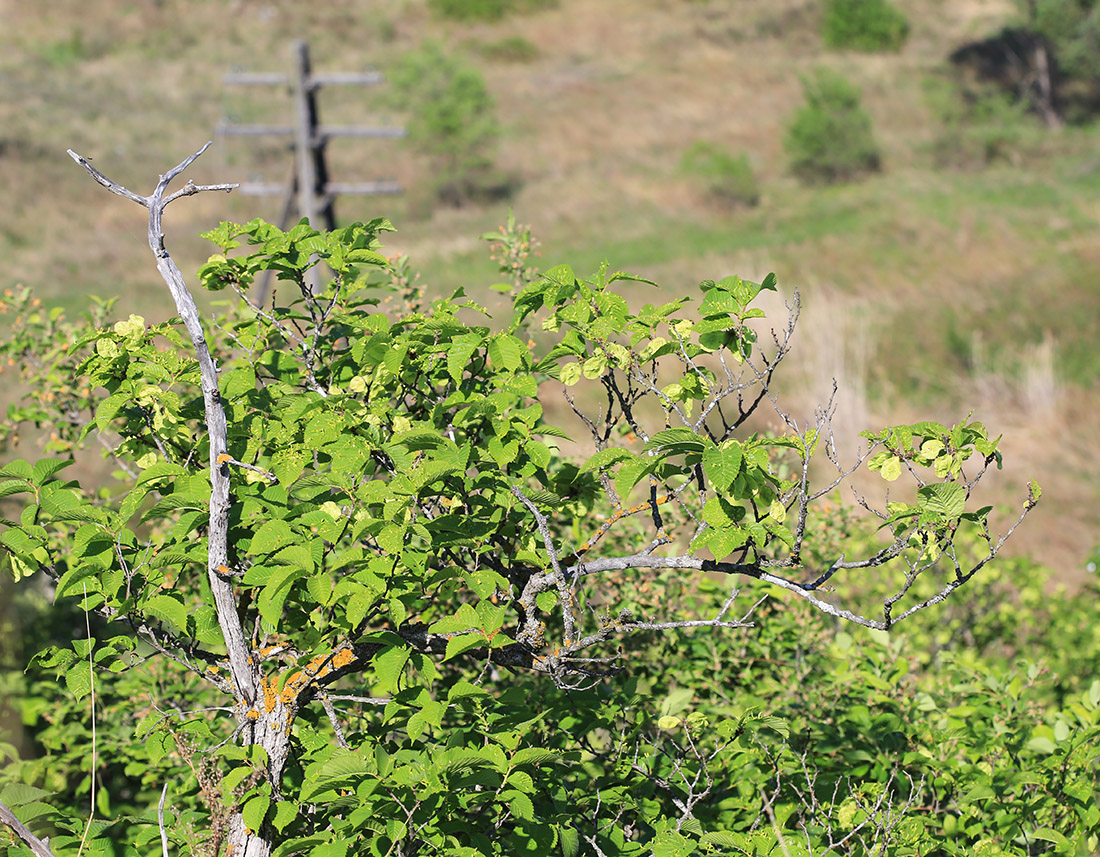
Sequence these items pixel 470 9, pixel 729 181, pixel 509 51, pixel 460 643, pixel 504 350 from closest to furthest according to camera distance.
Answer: pixel 460 643, pixel 504 350, pixel 729 181, pixel 509 51, pixel 470 9

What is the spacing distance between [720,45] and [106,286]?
26.4m

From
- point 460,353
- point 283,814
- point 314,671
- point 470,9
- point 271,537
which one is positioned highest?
point 470,9

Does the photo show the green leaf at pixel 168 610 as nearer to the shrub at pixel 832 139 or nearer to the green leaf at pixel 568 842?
the green leaf at pixel 568 842

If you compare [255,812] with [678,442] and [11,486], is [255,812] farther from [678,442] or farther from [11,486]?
[678,442]

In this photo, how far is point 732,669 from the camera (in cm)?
363

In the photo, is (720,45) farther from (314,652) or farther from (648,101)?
(314,652)

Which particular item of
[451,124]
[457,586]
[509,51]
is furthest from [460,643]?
[509,51]

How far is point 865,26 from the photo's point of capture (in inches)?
1378

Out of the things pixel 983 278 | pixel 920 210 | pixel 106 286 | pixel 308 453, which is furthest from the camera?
pixel 920 210

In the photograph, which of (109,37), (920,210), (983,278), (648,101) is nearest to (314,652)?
(983,278)

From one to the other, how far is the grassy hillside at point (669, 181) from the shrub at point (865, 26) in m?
0.62

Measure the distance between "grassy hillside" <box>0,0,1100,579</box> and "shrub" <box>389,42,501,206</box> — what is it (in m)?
0.88

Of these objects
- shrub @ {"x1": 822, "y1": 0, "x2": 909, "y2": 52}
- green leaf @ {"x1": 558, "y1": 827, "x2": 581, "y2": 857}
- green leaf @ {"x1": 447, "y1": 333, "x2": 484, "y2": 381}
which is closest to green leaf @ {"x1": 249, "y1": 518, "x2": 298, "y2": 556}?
green leaf @ {"x1": 447, "y1": 333, "x2": 484, "y2": 381}

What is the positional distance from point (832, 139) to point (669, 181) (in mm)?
4380
